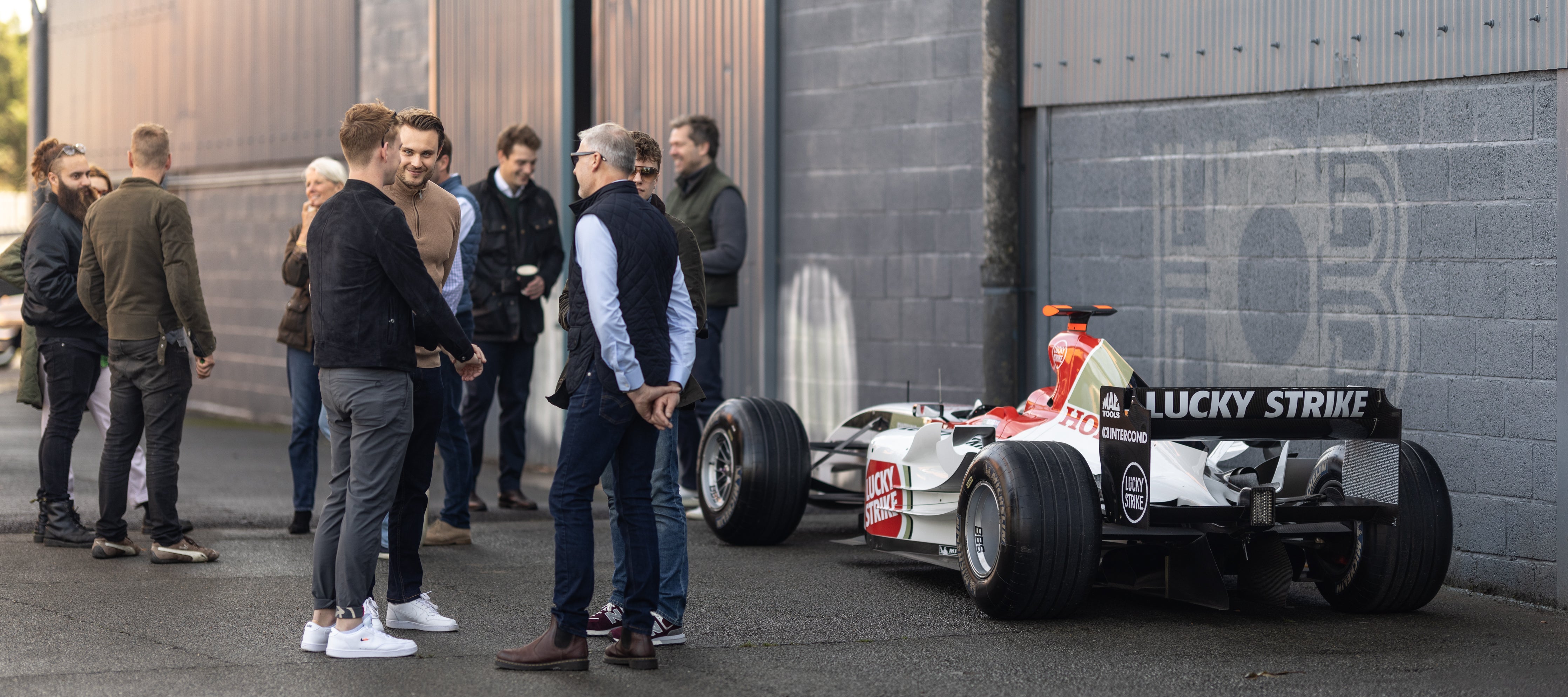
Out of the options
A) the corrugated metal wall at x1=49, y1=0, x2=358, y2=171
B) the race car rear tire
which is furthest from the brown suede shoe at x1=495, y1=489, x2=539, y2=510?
the corrugated metal wall at x1=49, y1=0, x2=358, y2=171

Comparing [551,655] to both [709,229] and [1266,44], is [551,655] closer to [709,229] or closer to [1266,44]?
[709,229]

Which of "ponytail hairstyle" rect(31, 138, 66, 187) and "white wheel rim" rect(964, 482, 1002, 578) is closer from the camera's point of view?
"white wheel rim" rect(964, 482, 1002, 578)

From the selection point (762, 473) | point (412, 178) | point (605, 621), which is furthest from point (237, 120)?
point (605, 621)

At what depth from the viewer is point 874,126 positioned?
10.5m

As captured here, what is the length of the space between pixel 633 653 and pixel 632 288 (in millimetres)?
1207

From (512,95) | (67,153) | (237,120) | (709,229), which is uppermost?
(237,120)

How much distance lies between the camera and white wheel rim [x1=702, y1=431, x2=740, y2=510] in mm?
8523

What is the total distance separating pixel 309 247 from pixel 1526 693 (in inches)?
166

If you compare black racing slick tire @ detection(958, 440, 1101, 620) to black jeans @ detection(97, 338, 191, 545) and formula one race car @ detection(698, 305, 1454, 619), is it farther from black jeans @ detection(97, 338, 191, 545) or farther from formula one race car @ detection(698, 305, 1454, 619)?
black jeans @ detection(97, 338, 191, 545)

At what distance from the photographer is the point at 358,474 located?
581cm

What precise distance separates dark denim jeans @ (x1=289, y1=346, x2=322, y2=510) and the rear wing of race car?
400 cm

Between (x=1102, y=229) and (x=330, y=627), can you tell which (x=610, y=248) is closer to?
(x=330, y=627)

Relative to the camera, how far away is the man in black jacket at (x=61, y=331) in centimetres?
815

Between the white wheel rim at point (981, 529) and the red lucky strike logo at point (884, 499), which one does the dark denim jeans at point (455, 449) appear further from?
the white wheel rim at point (981, 529)
